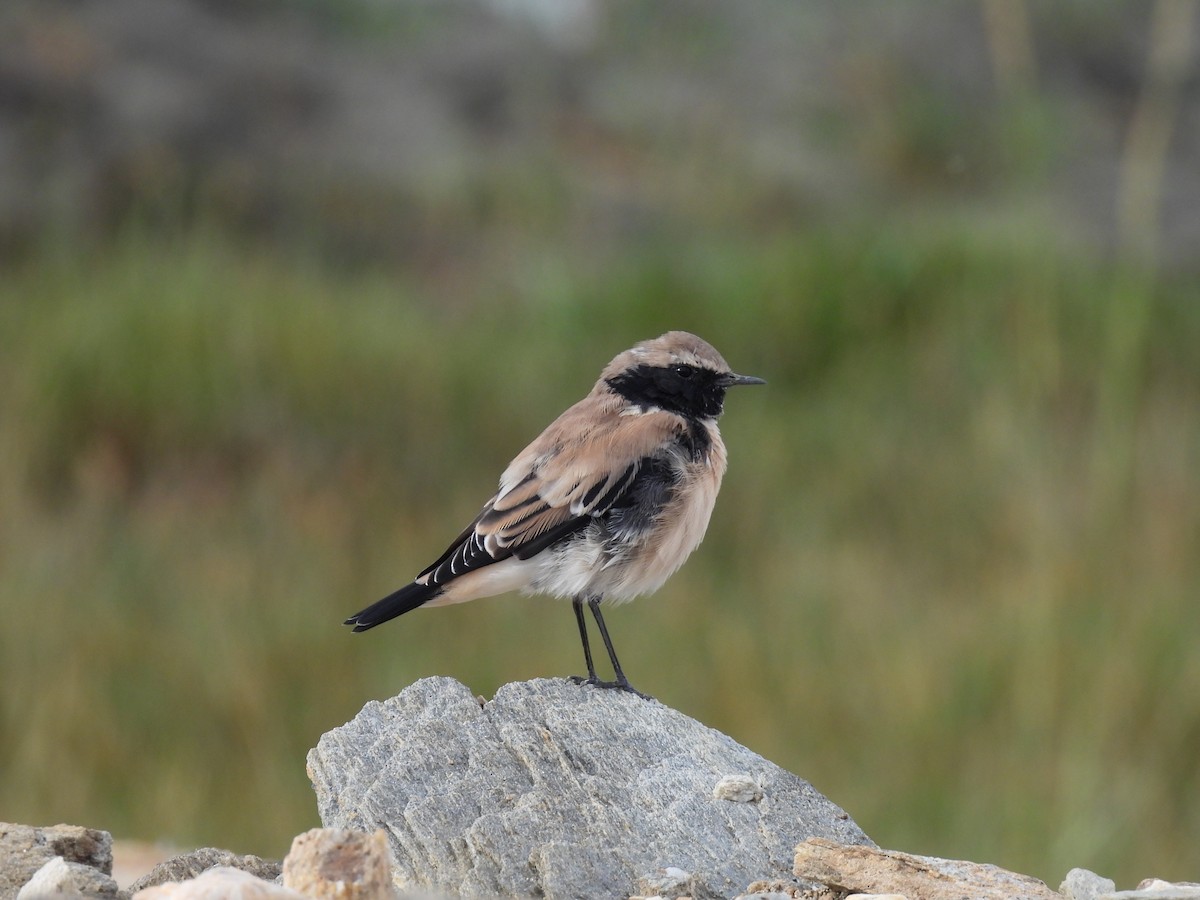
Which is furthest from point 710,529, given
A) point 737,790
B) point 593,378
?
point 737,790

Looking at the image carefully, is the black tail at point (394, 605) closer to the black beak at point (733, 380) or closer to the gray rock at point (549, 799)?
the gray rock at point (549, 799)

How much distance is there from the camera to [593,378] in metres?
12.9

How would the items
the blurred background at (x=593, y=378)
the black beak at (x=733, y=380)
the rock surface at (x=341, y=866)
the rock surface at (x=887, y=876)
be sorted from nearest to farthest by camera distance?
Answer: the rock surface at (x=341, y=866)
the rock surface at (x=887, y=876)
the black beak at (x=733, y=380)
the blurred background at (x=593, y=378)

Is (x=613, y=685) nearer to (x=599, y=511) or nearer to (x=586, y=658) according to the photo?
(x=586, y=658)

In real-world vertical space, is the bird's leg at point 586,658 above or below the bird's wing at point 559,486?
below

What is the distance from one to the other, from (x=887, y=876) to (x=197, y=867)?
1.71m

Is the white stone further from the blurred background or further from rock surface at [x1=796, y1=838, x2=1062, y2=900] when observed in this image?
the blurred background

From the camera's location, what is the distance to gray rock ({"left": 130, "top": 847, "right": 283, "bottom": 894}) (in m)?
3.70

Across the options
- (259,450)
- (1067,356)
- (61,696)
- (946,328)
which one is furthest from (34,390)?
(1067,356)

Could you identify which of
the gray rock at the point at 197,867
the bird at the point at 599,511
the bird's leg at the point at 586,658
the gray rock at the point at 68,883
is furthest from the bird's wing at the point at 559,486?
the gray rock at the point at 68,883

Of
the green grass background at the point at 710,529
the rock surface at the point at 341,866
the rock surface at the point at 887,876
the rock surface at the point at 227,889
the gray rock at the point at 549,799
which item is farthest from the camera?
the green grass background at the point at 710,529

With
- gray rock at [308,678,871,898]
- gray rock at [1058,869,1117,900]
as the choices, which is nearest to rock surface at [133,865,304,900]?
gray rock at [308,678,871,898]

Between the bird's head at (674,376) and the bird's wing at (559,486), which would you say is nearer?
the bird's wing at (559,486)

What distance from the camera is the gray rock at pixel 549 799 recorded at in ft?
11.9
